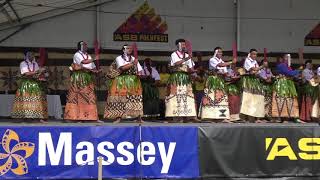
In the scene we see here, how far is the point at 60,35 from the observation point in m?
12.6

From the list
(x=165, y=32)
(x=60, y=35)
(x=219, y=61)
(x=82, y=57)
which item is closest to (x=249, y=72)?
(x=219, y=61)

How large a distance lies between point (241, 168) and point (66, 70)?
646cm

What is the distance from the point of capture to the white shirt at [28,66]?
845cm

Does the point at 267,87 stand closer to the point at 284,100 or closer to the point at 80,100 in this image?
the point at 284,100

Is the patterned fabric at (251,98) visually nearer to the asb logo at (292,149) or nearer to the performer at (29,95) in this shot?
the asb logo at (292,149)

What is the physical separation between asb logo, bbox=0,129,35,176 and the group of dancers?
73.3 inches

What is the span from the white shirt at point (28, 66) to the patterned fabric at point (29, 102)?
15 cm

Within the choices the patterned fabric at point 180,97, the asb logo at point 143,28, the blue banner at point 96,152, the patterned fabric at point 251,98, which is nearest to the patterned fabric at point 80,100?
the patterned fabric at point 180,97

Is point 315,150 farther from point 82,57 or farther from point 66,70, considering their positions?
point 66,70

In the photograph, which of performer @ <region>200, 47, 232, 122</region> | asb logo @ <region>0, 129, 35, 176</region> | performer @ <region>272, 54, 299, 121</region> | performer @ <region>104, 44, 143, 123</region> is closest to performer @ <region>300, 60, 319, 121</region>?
performer @ <region>272, 54, 299, 121</region>

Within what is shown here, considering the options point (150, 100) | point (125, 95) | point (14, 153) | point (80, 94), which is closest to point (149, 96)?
point (150, 100)

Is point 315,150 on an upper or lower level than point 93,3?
lower

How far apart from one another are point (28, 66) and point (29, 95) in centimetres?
45

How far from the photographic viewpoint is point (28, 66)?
8492 mm
